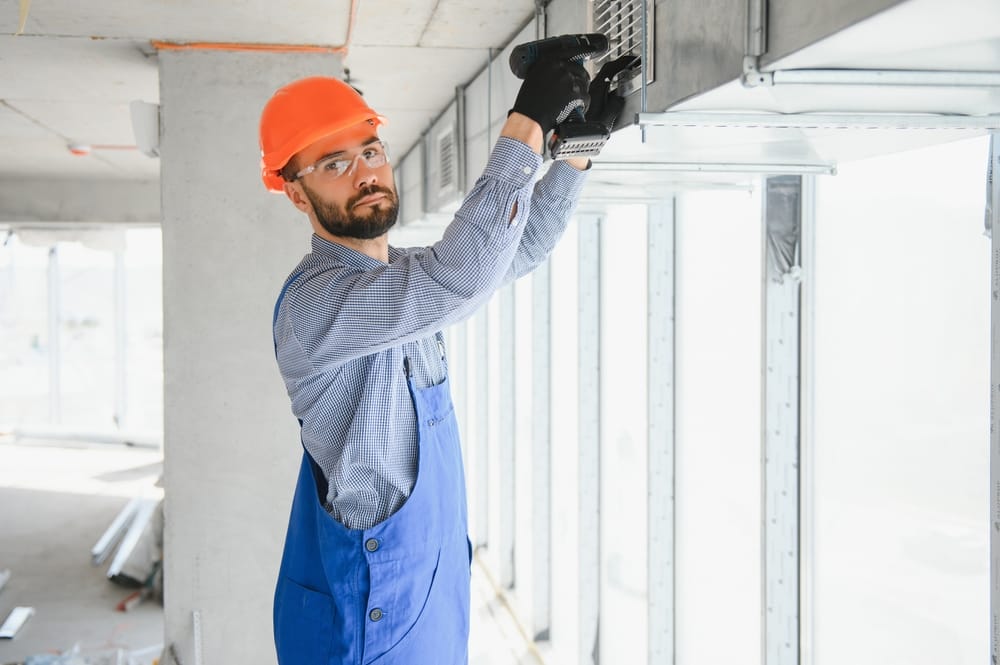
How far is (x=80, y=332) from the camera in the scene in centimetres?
1125

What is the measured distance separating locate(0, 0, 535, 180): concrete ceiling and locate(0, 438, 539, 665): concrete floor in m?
2.60

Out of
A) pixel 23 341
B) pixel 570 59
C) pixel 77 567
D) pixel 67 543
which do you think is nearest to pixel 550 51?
pixel 570 59

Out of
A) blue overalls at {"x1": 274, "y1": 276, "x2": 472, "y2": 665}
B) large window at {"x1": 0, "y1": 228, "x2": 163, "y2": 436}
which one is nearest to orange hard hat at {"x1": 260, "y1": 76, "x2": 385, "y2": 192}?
blue overalls at {"x1": 274, "y1": 276, "x2": 472, "y2": 665}

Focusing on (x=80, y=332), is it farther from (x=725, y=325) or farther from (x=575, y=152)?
(x=575, y=152)

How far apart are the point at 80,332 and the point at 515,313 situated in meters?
7.88

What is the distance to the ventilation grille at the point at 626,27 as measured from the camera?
170cm

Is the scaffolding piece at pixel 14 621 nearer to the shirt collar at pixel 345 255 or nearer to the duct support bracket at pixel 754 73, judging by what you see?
the shirt collar at pixel 345 255

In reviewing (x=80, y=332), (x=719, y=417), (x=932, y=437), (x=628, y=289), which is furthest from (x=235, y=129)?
(x=80, y=332)

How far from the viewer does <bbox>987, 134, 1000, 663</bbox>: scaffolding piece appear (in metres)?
1.42

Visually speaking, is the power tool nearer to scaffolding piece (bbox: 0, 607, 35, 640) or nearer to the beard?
the beard

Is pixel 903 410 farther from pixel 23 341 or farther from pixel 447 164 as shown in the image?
pixel 23 341

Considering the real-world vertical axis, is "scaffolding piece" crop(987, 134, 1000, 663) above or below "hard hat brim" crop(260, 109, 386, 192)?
below

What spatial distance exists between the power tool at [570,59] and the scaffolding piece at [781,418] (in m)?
0.80

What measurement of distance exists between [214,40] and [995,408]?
240cm
